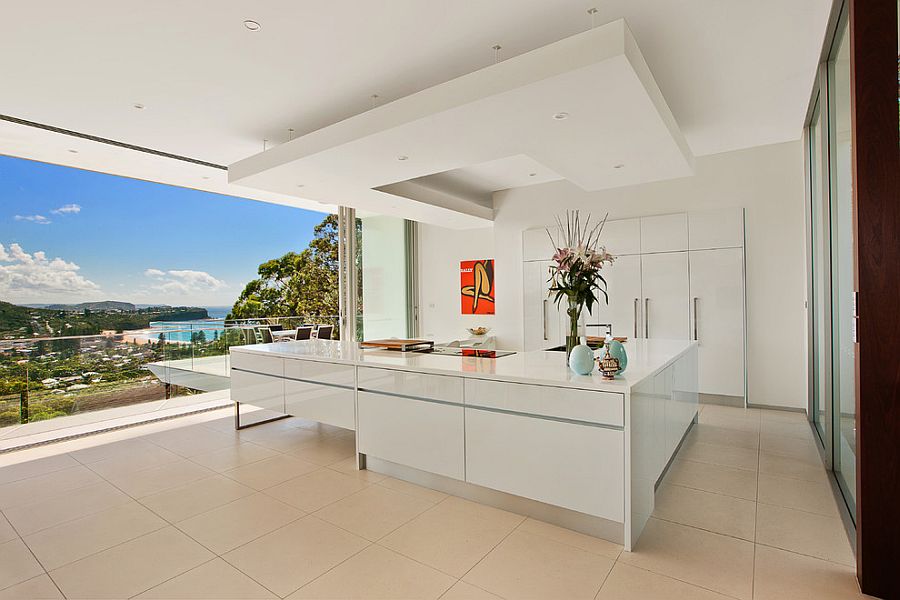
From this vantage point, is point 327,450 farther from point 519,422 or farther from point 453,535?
point 519,422

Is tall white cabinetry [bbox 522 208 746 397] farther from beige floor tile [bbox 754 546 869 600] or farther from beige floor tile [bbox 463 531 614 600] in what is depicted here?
beige floor tile [bbox 463 531 614 600]

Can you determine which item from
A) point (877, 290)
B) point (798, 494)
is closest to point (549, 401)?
point (877, 290)

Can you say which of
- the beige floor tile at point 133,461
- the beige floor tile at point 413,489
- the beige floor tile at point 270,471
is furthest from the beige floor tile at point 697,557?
the beige floor tile at point 133,461

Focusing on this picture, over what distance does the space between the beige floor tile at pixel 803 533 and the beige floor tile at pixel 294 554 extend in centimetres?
209

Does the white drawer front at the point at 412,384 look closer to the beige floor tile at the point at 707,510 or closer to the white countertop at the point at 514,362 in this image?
the white countertop at the point at 514,362

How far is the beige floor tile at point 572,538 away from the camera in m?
2.16

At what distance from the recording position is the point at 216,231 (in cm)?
1379

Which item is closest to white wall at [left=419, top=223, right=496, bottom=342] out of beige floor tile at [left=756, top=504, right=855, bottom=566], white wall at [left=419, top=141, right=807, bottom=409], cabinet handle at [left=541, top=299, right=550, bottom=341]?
cabinet handle at [left=541, top=299, right=550, bottom=341]

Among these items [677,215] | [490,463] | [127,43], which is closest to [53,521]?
[490,463]

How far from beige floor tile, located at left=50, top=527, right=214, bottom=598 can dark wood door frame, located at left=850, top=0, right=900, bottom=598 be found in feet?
9.61

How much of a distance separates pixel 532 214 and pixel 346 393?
418 centimetres

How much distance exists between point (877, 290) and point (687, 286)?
11.7 ft

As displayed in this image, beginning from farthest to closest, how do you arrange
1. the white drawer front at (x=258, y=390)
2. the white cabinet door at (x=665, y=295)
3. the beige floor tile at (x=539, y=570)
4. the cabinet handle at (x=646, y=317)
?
the cabinet handle at (x=646, y=317)
the white cabinet door at (x=665, y=295)
the white drawer front at (x=258, y=390)
the beige floor tile at (x=539, y=570)

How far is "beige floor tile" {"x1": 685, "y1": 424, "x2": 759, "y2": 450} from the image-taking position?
3.75 m
